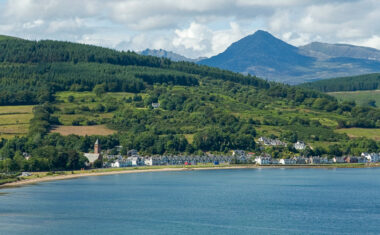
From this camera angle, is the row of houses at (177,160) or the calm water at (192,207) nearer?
the calm water at (192,207)

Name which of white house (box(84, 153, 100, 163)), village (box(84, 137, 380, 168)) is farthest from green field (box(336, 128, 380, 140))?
white house (box(84, 153, 100, 163))

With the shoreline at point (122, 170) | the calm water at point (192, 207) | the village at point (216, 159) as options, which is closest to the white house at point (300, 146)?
the village at point (216, 159)

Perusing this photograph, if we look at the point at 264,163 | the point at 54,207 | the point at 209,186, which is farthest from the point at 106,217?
the point at 264,163

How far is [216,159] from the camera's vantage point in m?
158

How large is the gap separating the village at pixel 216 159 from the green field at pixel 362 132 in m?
9.82

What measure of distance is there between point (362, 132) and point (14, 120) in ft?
320

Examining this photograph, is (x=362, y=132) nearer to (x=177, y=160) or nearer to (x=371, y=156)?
(x=371, y=156)

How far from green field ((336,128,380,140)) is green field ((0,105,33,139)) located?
87159mm

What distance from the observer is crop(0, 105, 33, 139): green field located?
488 feet

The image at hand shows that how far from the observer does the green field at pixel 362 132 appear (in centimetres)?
18243

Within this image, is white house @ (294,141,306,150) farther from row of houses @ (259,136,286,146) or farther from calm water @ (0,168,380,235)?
calm water @ (0,168,380,235)

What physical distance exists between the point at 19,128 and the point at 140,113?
37872 millimetres

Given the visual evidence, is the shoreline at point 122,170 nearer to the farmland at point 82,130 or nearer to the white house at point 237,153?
the white house at point 237,153

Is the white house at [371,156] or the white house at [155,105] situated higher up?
the white house at [155,105]
